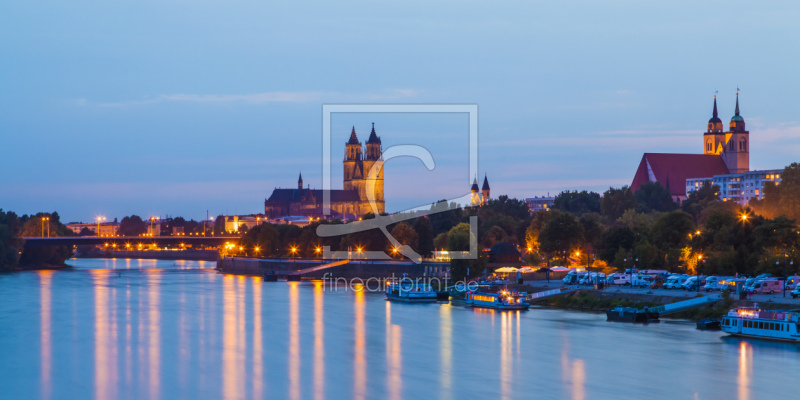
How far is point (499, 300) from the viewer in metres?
62.0

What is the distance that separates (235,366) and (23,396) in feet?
27.9

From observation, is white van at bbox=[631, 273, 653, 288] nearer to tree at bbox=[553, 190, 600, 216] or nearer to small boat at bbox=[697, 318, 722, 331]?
small boat at bbox=[697, 318, 722, 331]

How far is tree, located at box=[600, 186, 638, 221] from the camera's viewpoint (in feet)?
441

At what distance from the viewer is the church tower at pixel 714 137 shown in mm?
183250

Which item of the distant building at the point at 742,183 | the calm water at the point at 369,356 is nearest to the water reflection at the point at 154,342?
the calm water at the point at 369,356

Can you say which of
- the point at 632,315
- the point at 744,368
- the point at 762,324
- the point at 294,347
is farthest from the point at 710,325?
the point at 294,347

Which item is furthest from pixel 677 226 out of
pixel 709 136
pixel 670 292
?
pixel 709 136

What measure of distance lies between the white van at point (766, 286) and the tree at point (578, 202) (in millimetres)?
100955

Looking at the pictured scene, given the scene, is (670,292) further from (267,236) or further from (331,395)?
(267,236)

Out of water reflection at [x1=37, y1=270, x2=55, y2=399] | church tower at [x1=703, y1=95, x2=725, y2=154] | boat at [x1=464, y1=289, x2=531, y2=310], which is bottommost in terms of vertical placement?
water reflection at [x1=37, y1=270, x2=55, y2=399]

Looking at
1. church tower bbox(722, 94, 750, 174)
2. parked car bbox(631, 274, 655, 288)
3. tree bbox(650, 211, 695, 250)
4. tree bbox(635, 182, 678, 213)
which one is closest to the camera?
→ parked car bbox(631, 274, 655, 288)

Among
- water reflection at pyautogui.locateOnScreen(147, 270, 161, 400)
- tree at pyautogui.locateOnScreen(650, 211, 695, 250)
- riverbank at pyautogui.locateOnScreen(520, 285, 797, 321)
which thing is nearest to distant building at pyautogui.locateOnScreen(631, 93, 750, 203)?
tree at pyautogui.locateOnScreen(650, 211, 695, 250)

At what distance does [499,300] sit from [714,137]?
13553 centimetres

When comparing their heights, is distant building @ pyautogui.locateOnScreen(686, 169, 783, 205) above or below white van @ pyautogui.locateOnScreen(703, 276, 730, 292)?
above
